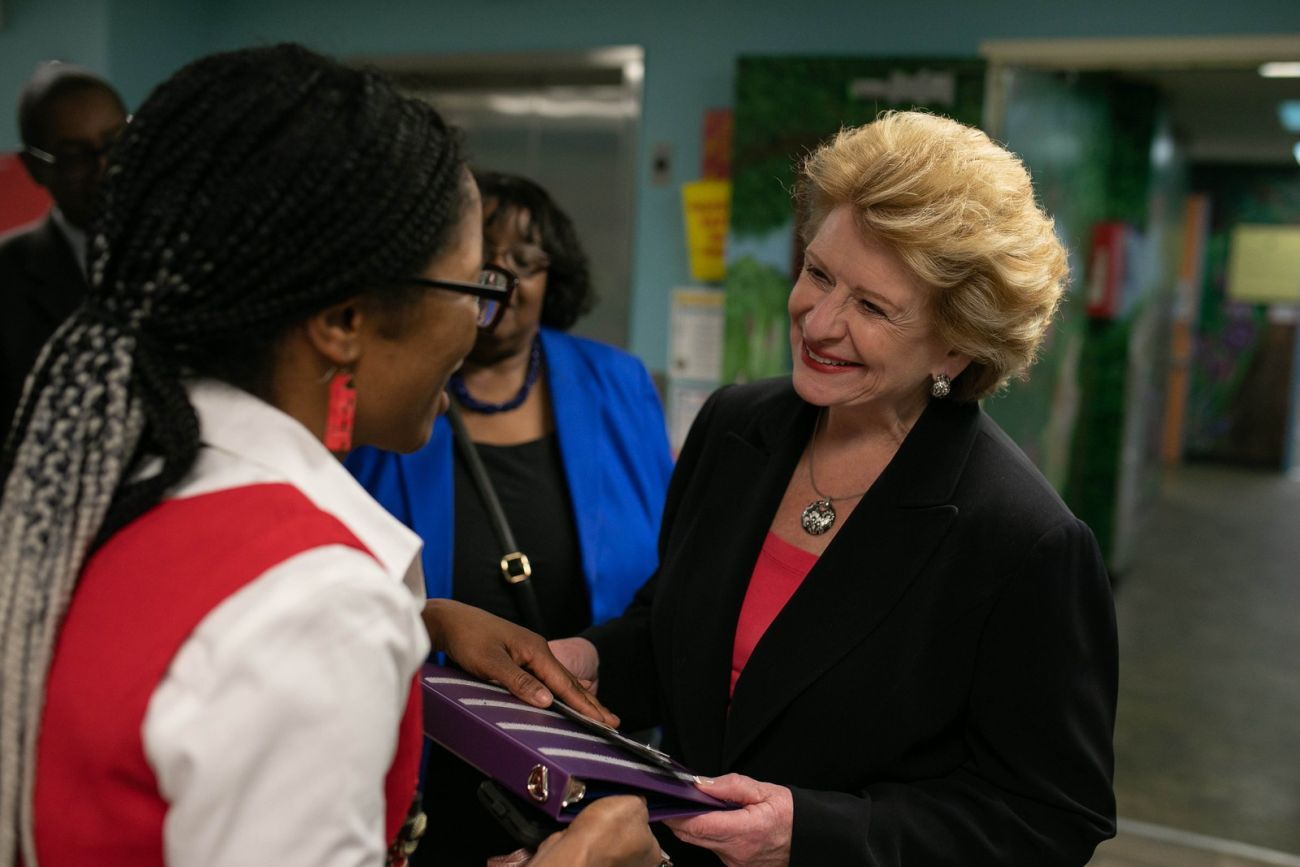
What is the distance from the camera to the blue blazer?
80.0 inches

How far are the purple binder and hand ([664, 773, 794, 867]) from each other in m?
0.02

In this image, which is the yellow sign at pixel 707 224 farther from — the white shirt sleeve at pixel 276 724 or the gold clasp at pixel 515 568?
the white shirt sleeve at pixel 276 724

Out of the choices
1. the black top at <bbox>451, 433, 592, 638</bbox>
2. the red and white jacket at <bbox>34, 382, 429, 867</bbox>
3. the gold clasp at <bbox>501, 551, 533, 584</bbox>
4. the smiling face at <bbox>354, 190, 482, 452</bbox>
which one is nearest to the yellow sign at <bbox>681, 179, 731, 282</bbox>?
the black top at <bbox>451, 433, 592, 638</bbox>

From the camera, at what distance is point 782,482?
175cm

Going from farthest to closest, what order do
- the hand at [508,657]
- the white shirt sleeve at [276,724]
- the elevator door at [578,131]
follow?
1. the elevator door at [578,131]
2. the hand at [508,657]
3. the white shirt sleeve at [276,724]

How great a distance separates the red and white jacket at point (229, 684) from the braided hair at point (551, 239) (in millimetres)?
1489

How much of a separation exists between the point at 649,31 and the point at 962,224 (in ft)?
10.2

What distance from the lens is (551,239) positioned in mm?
2369

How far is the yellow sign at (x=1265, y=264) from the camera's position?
39.5 ft

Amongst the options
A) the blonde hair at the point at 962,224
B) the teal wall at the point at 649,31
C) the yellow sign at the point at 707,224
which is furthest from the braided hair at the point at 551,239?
the teal wall at the point at 649,31

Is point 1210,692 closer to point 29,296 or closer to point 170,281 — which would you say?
point 29,296

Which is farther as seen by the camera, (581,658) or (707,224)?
(707,224)

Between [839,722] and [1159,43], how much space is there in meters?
3.02

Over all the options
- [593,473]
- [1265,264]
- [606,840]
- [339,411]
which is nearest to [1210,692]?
[593,473]
